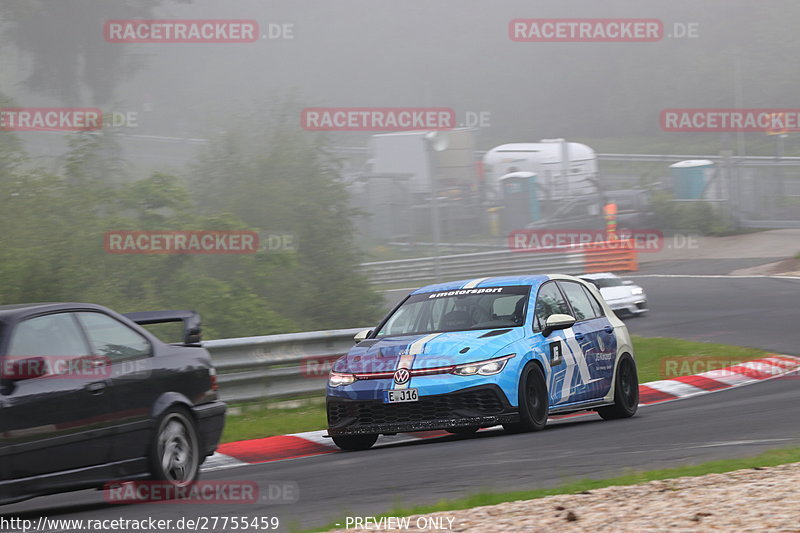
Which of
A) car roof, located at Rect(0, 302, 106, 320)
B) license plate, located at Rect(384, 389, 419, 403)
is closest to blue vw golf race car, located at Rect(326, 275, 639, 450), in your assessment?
license plate, located at Rect(384, 389, 419, 403)

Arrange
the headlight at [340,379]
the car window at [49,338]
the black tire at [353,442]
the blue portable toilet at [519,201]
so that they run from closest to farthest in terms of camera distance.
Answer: the car window at [49,338], the headlight at [340,379], the black tire at [353,442], the blue portable toilet at [519,201]

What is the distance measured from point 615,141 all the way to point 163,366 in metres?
60.5

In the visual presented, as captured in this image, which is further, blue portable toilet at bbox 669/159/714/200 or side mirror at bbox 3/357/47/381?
blue portable toilet at bbox 669/159/714/200

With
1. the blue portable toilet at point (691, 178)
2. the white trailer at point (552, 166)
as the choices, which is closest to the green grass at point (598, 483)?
the white trailer at point (552, 166)

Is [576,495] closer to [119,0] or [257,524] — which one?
[257,524]

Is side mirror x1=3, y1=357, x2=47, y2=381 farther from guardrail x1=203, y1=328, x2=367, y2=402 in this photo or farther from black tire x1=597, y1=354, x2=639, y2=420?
black tire x1=597, y1=354, x2=639, y2=420

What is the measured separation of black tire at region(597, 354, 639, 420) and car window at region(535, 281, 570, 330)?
103cm

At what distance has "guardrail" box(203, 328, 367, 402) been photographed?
12.9 m

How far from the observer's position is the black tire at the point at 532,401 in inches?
408

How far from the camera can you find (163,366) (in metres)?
8.27

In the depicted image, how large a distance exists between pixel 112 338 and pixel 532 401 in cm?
413

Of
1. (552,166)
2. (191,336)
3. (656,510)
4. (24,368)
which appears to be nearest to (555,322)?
(191,336)

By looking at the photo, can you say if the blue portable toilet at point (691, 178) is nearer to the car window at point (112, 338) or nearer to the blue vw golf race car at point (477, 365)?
the blue vw golf race car at point (477, 365)

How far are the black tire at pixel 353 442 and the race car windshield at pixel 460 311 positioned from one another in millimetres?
1066
